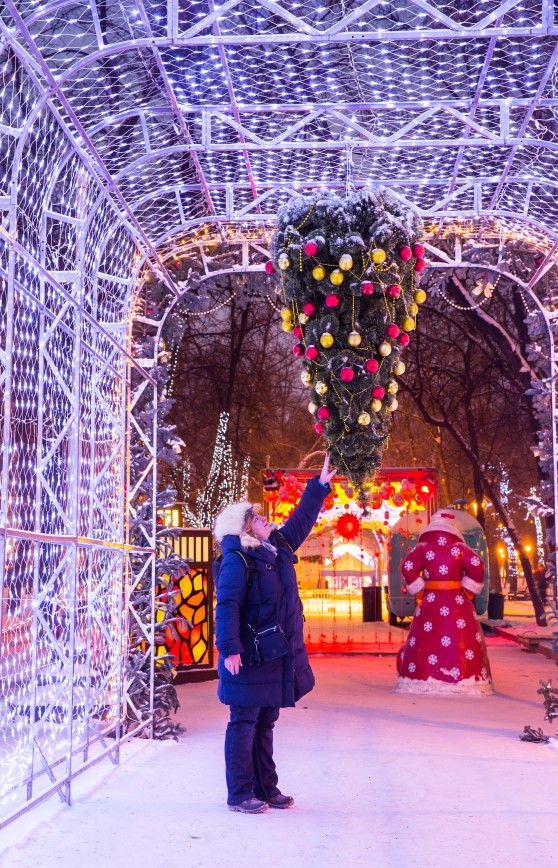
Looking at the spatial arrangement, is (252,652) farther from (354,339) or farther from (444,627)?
(444,627)

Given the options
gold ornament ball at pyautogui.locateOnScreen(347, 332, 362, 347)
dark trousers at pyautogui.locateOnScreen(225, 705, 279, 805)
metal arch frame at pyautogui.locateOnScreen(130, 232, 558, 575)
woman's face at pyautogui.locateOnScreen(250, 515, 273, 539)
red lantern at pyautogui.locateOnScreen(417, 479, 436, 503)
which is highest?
metal arch frame at pyautogui.locateOnScreen(130, 232, 558, 575)

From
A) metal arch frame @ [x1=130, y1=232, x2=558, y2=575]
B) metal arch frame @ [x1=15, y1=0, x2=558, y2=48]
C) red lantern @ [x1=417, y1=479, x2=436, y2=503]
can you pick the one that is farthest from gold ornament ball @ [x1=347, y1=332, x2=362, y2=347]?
red lantern @ [x1=417, y1=479, x2=436, y2=503]

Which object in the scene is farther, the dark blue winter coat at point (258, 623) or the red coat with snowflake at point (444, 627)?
the red coat with snowflake at point (444, 627)

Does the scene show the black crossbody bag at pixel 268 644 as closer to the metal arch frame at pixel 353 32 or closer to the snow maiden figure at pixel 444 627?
the metal arch frame at pixel 353 32

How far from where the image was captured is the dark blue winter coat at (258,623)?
5926 millimetres

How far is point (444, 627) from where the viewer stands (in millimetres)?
11789

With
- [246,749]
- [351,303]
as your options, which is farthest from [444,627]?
[351,303]

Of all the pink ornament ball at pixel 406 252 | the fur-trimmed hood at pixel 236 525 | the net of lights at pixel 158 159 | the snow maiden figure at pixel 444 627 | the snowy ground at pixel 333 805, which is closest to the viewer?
the snowy ground at pixel 333 805

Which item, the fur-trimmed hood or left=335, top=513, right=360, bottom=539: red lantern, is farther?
left=335, top=513, right=360, bottom=539: red lantern

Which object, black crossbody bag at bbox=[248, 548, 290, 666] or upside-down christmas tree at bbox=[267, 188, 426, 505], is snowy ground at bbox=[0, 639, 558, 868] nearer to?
black crossbody bag at bbox=[248, 548, 290, 666]

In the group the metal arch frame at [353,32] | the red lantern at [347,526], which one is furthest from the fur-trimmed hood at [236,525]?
the red lantern at [347,526]

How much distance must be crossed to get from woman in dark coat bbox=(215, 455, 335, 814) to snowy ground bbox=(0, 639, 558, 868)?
237 mm

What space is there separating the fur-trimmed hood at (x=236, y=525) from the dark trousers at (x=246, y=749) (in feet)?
2.99

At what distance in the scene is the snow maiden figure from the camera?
463 inches
